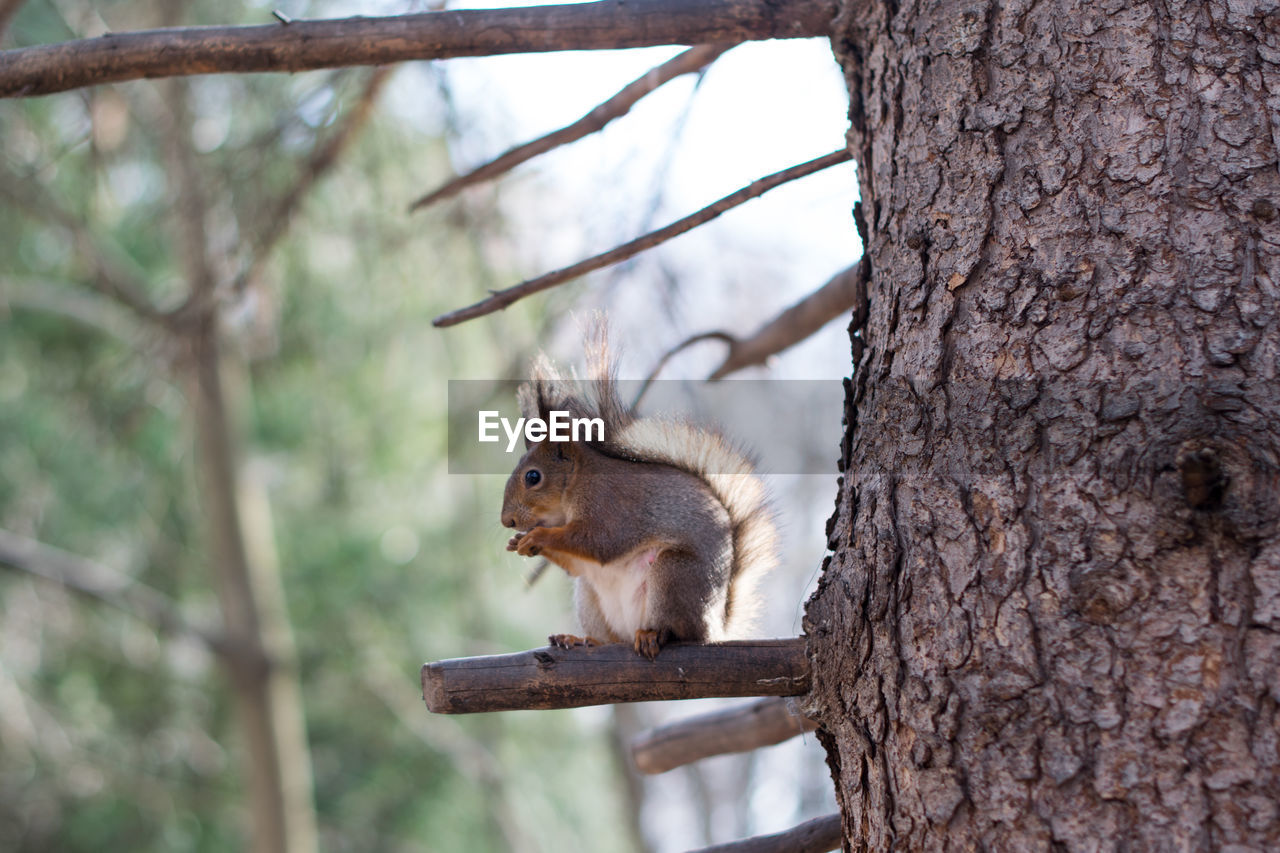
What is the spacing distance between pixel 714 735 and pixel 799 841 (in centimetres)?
52

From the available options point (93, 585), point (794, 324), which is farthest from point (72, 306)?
point (794, 324)

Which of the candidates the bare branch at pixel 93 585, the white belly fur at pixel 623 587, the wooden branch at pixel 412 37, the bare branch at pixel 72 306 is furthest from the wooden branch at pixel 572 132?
the bare branch at pixel 72 306

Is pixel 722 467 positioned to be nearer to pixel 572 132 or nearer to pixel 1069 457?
pixel 572 132

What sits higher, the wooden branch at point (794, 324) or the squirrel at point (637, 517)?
the wooden branch at point (794, 324)

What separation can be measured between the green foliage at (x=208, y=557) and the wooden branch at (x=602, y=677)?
318 cm

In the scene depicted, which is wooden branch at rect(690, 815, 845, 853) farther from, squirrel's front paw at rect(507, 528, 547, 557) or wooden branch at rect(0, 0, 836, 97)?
wooden branch at rect(0, 0, 836, 97)

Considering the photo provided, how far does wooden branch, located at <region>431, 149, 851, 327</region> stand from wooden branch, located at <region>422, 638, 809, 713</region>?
463mm

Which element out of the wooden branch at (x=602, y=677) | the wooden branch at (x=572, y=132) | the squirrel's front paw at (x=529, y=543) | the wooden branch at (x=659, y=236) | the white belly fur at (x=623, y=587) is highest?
the wooden branch at (x=572, y=132)

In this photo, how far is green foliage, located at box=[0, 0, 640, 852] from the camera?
16.6 feet

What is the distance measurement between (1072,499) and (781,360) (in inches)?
55.6

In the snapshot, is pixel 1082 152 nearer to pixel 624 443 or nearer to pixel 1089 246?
pixel 1089 246

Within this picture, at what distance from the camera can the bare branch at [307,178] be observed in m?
2.47

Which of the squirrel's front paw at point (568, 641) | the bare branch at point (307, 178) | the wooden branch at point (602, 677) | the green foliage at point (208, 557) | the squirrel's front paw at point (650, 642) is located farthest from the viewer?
the green foliage at point (208, 557)

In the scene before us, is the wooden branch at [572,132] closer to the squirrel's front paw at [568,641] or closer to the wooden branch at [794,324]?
the wooden branch at [794,324]
